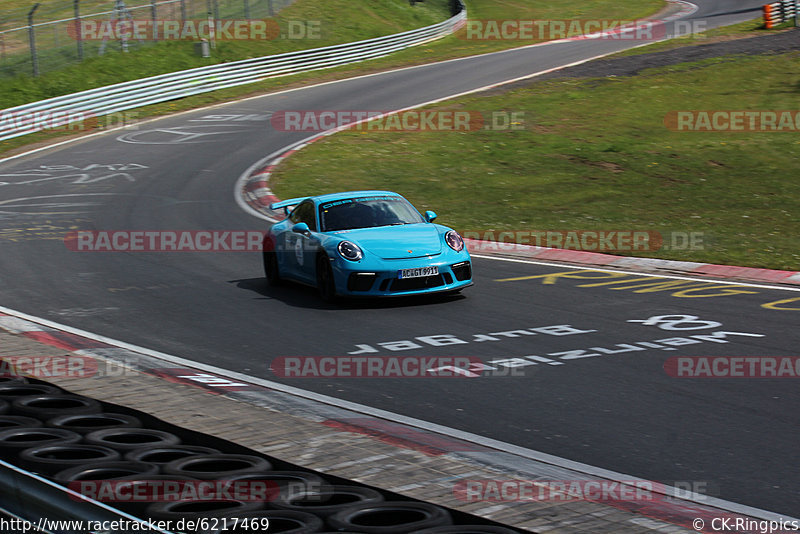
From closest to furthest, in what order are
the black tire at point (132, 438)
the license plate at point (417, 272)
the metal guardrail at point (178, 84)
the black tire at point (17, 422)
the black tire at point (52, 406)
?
the black tire at point (132, 438) → the black tire at point (17, 422) → the black tire at point (52, 406) → the license plate at point (417, 272) → the metal guardrail at point (178, 84)

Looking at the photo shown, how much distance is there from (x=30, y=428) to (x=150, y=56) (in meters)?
38.7

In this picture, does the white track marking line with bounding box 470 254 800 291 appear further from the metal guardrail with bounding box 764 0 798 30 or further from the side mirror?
the metal guardrail with bounding box 764 0 798 30

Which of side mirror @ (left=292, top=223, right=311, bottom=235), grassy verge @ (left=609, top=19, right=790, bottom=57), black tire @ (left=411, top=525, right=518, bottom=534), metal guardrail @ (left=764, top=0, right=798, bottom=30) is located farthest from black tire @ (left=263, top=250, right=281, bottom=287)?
metal guardrail @ (left=764, top=0, right=798, bottom=30)

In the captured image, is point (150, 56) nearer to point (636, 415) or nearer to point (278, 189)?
point (278, 189)

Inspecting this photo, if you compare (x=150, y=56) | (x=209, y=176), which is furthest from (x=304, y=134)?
(x=150, y=56)

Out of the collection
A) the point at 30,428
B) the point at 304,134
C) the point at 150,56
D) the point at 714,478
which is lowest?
the point at 714,478

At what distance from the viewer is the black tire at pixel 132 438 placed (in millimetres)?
5904

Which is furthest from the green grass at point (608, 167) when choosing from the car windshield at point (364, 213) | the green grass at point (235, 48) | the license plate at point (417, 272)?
the green grass at point (235, 48)

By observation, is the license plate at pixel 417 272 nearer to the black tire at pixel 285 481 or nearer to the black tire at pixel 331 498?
the black tire at pixel 285 481

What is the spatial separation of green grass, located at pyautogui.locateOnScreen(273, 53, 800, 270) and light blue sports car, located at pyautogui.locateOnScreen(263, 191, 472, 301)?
15.2 ft

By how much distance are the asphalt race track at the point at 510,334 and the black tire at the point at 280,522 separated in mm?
2484

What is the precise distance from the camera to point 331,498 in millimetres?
5059

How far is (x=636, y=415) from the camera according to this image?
7.46 m

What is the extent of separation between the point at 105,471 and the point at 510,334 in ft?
19.1
